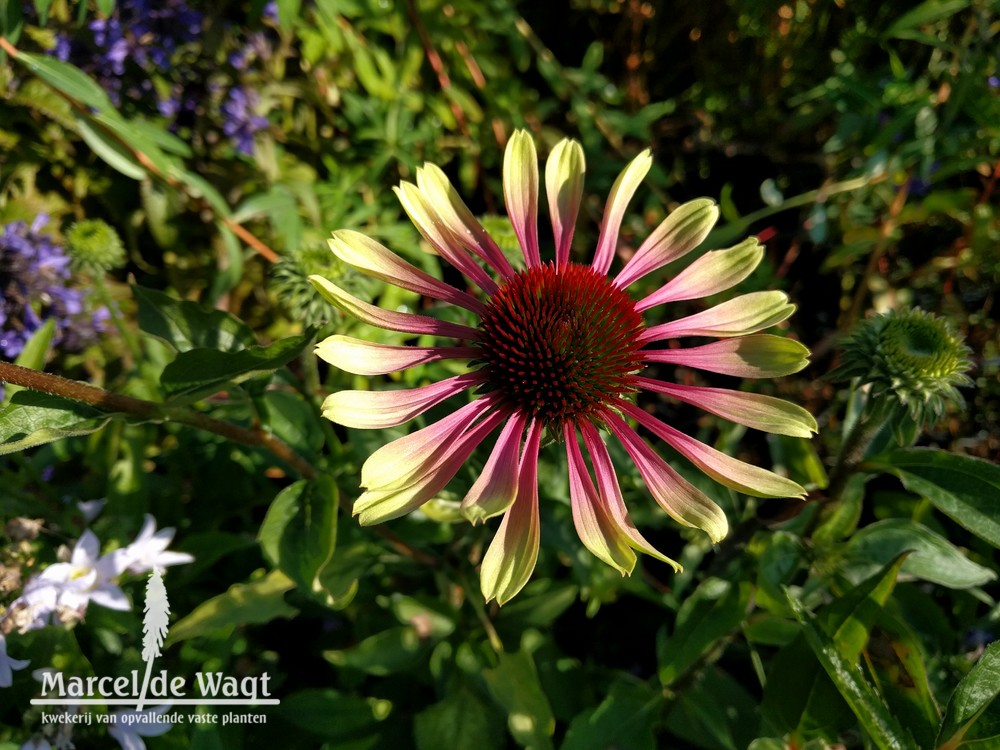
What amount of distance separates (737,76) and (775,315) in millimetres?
1678

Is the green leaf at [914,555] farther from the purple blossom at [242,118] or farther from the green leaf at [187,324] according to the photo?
the purple blossom at [242,118]

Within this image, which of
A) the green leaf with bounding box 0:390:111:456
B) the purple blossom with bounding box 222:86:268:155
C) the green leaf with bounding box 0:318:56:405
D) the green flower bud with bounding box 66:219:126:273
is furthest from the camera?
the purple blossom with bounding box 222:86:268:155

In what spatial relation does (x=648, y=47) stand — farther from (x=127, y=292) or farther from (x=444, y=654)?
(x=444, y=654)

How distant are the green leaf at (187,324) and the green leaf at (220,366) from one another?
0.52 feet

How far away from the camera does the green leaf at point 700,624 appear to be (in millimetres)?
1006

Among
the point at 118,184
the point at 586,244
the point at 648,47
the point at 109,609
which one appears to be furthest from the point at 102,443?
the point at 648,47

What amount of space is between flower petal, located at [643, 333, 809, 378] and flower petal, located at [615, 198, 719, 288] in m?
0.15

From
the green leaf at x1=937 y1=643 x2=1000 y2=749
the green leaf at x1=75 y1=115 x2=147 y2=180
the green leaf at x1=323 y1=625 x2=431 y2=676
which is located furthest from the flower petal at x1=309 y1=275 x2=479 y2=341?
the green leaf at x1=75 y1=115 x2=147 y2=180

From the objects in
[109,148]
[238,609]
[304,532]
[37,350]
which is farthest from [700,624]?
[109,148]

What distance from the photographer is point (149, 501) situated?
1391 millimetres

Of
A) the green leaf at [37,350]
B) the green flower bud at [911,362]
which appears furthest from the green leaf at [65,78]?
the green flower bud at [911,362]

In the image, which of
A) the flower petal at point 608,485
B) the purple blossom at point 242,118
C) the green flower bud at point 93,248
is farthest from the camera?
the purple blossom at point 242,118

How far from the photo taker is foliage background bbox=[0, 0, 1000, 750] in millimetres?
1009

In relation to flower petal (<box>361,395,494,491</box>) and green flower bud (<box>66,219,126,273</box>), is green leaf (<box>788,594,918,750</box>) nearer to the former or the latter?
flower petal (<box>361,395,494,491</box>)
